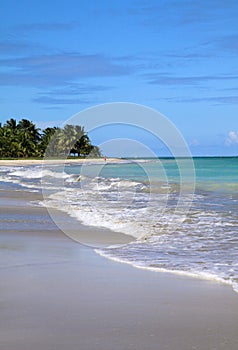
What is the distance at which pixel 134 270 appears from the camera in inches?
→ 257

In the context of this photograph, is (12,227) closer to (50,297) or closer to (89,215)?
(89,215)

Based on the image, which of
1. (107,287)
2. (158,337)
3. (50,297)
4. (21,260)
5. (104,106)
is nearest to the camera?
(158,337)

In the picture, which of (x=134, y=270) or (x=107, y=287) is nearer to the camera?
(x=107, y=287)

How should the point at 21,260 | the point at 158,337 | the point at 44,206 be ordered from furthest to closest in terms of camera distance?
the point at 44,206 → the point at 21,260 → the point at 158,337

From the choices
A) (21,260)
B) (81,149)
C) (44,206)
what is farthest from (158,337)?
(81,149)

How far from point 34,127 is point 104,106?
97.7 meters

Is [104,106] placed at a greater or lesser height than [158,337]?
greater

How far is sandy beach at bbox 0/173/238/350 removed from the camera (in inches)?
158

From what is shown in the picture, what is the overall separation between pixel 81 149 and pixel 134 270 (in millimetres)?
94319

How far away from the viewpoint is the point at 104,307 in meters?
4.83

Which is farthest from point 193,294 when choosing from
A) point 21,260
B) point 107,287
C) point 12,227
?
point 12,227

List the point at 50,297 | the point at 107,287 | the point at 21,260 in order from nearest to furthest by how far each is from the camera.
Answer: the point at 50,297
the point at 107,287
the point at 21,260

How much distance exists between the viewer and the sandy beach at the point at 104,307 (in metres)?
4.00

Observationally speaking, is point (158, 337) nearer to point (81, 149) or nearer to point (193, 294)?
point (193, 294)
